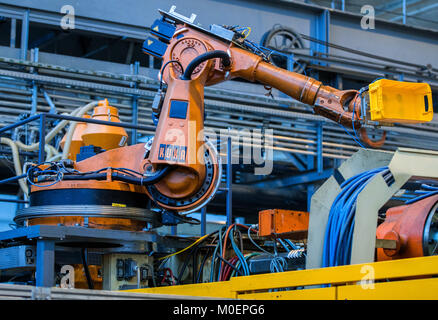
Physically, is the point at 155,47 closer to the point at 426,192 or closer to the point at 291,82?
the point at 291,82

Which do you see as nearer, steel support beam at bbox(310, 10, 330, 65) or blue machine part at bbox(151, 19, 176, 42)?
blue machine part at bbox(151, 19, 176, 42)

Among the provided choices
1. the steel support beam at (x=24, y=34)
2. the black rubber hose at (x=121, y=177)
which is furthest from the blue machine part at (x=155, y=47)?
the steel support beam at (x=24, y=34)

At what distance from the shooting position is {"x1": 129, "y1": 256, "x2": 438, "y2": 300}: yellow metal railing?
2.38 meters

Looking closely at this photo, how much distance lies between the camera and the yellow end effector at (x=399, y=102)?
3.66m

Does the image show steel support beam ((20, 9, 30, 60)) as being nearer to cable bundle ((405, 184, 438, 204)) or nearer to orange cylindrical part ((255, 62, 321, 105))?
orange cylindrical part ((255, 62, 321, 105))

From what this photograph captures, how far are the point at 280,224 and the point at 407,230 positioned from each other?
1.15m

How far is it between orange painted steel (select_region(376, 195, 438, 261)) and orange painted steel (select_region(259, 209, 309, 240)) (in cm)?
87

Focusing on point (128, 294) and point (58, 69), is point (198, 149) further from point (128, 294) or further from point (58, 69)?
point (58, 69)

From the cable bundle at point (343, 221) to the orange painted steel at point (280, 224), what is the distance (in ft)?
2.76
